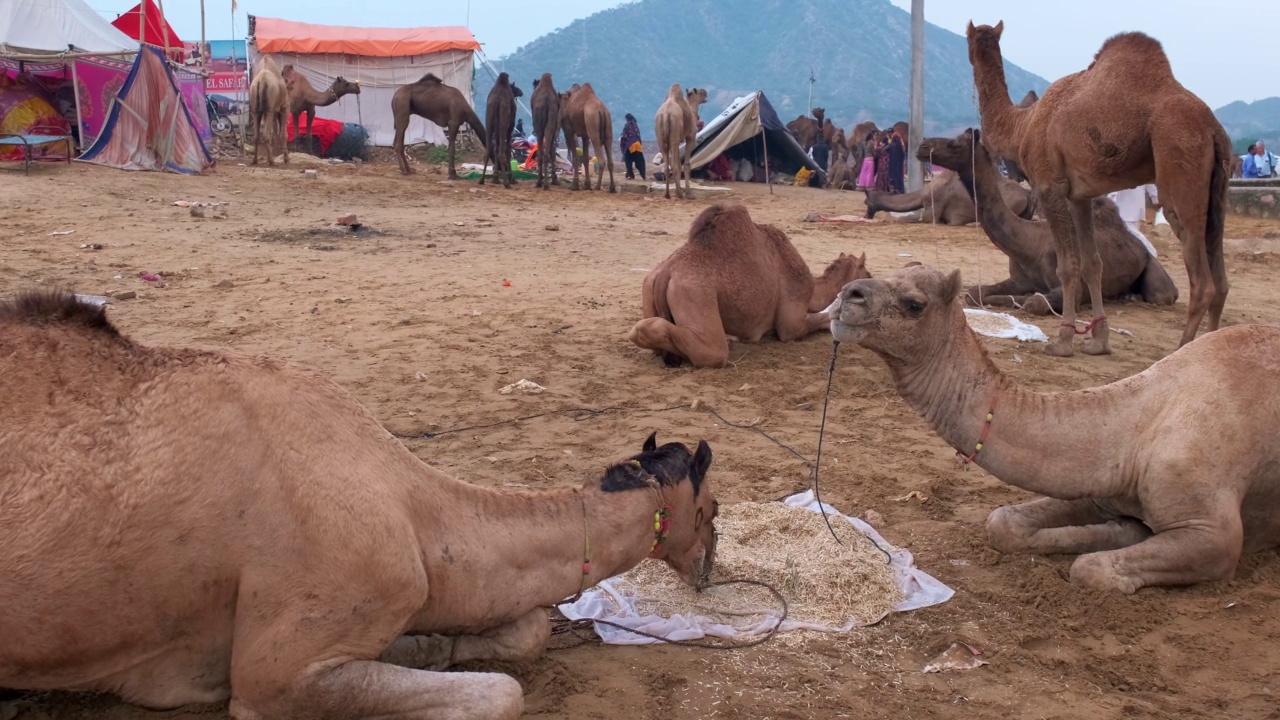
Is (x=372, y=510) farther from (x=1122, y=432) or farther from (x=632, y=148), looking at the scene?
(x=632, y=148)

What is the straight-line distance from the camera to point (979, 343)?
4492 mm

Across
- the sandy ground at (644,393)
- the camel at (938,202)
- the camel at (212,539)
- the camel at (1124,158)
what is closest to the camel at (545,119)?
the sandy ground at (644,393)

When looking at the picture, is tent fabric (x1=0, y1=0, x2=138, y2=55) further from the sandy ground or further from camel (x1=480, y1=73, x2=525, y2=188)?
camel (x1=480, y1=73, x2=525, y2=188)

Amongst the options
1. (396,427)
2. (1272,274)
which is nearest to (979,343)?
(396,427)

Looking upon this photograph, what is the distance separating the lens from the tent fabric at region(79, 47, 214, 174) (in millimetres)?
18891

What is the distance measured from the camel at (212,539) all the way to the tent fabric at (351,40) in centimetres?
3212

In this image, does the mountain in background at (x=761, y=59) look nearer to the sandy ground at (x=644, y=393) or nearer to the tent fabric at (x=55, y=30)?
the tent fabric at (x=55, y=30)

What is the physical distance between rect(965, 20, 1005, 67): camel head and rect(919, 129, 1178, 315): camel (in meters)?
1.31

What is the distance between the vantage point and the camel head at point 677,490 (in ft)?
12.1

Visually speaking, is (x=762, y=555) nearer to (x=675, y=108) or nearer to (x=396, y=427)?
(x=396, y=427)

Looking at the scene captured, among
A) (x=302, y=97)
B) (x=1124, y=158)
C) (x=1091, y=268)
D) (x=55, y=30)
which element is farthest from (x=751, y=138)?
(x=1124, y=158)

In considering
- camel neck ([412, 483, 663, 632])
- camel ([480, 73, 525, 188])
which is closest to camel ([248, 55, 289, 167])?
camel ([480, 73, 525, 188])

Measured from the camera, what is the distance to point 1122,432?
4.41 m

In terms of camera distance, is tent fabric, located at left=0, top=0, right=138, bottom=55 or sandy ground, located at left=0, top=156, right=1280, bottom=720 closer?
sandy ground, located at left=0, top=156, right=1280, bottom=720
